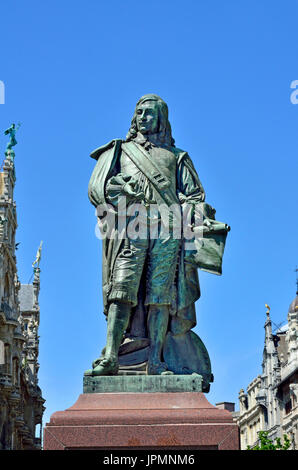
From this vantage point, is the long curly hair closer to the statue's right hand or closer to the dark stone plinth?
the statue's right hand

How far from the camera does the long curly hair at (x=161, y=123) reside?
11492mm

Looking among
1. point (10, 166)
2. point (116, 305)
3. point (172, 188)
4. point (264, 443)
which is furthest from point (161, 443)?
point (10, 166)

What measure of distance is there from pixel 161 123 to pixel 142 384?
3.63 metres

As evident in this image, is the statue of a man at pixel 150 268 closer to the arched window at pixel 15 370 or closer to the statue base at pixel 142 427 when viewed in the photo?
the statue base at pixel 142 427

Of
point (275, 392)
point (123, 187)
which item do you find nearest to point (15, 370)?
point (275, 392)

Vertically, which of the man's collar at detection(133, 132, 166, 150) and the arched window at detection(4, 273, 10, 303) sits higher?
the arched window at detection(4, 273, 10, 303)

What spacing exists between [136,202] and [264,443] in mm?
35822

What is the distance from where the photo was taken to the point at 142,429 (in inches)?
366

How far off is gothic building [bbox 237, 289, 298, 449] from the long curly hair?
180 feet

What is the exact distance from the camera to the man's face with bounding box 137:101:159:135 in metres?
11.4

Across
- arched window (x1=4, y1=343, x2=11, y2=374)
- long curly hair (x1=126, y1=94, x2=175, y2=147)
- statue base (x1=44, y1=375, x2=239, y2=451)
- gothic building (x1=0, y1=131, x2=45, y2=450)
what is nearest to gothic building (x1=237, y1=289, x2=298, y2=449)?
gothic building (x1=0, y1=131, x2=45, y2=450)

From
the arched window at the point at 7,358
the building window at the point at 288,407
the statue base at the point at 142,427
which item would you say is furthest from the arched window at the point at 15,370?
the statue base at the point at 142,427

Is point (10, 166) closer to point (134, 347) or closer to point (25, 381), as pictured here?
point (25, 381)

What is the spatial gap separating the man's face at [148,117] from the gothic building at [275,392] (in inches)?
2167
